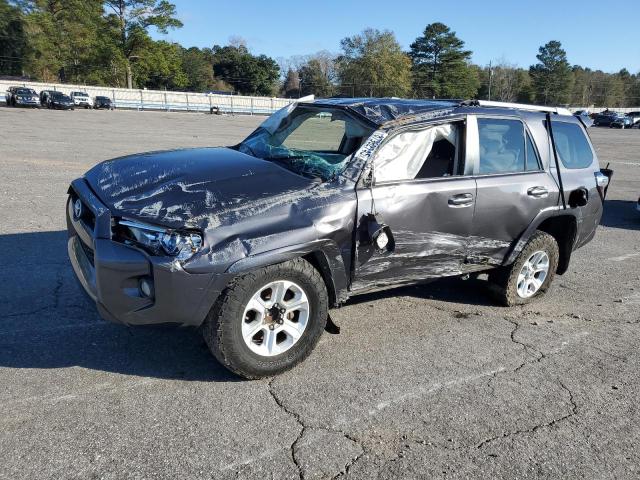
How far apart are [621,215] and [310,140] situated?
818cm

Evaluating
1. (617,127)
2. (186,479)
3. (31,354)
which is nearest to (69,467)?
(186,479)

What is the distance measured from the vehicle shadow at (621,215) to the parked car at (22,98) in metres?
44.1

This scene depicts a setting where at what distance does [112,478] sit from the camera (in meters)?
2.54

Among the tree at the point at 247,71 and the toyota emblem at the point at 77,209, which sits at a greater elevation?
the tree at the point at 247,71

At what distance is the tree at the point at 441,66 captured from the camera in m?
104

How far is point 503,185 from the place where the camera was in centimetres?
459

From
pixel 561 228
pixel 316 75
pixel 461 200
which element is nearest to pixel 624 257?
pixel 561 228

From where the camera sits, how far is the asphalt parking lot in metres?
2.76

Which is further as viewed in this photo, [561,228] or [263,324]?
[561,228]

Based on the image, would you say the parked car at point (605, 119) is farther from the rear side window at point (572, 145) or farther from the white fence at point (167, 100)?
the rear side window at point (572, 145)

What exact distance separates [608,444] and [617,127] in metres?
63.2

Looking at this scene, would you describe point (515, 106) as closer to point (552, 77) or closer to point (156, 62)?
point (156, 62)

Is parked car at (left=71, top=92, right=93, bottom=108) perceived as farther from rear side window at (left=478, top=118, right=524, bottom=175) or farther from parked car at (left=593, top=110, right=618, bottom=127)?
parked car at (left=593, top=110, right=618, bottom=127)

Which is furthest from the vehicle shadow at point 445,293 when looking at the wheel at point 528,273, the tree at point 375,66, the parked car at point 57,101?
the tree at point 375,66
